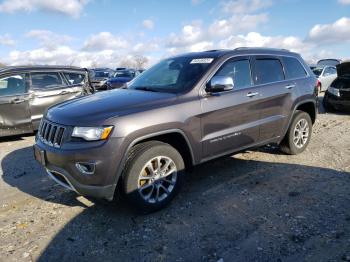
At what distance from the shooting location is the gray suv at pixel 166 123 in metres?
3.43

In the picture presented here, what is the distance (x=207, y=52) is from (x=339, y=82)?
730cm

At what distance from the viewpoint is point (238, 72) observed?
15.5ft

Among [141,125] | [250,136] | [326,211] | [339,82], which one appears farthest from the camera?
[339,82]

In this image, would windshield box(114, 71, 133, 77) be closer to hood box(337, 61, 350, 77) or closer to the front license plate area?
hood box(337, 61, 350, 77)

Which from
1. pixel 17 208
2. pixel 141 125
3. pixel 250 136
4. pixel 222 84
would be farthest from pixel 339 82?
pixel 17 208

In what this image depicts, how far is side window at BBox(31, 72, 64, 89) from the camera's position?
7.93 meters

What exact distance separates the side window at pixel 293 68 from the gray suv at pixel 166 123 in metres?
0.04

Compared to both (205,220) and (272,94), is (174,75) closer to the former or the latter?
(272,94)

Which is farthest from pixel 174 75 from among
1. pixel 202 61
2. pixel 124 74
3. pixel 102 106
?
pixel 124 74

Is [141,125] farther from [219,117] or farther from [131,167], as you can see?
[219,117]

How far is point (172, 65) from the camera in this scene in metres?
4.90

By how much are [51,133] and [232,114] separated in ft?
7.41

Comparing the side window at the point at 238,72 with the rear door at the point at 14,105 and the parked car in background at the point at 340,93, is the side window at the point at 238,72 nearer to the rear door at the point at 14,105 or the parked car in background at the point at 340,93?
the rear door at the point at 14,105

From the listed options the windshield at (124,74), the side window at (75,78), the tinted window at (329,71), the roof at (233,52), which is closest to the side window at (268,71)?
the roof at (233,52)
